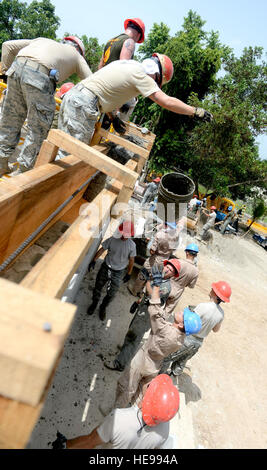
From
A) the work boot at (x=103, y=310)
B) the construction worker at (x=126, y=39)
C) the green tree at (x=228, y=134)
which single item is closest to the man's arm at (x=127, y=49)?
the construction worker at (x=126, y=39)

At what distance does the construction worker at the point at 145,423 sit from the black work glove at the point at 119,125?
10.8ft

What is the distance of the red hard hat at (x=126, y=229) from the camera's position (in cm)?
435

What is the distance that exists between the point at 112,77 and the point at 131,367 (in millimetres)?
3288

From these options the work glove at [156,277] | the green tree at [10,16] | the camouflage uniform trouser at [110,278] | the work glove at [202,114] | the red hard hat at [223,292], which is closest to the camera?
the work glove at [202,114]

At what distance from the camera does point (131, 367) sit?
3248 mm

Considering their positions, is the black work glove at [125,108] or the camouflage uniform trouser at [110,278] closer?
the black work glove at [125,108]

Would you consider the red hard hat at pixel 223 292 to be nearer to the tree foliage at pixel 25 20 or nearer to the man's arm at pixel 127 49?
the man's arm at pixel 127 49

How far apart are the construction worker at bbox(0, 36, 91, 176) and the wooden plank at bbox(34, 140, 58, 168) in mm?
797

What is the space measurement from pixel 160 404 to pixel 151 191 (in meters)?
10.4

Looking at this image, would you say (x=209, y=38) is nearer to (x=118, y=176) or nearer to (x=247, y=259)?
(x=247, y=259)

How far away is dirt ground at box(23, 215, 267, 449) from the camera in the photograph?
319cm

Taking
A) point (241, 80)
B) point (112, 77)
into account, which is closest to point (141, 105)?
point (241, 80)

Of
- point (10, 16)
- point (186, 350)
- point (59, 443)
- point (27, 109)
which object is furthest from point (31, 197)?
point (10, 16)

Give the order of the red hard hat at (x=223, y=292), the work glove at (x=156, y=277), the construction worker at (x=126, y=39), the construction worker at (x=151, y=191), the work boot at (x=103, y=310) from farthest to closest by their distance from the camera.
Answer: the construction worker at (x=151, y=191), the work boot at (x=103, y=310), the red hard hat at (x=223, y=292), the construction worker at (x=126, y=39), the work glove at (x=156, y=277)
